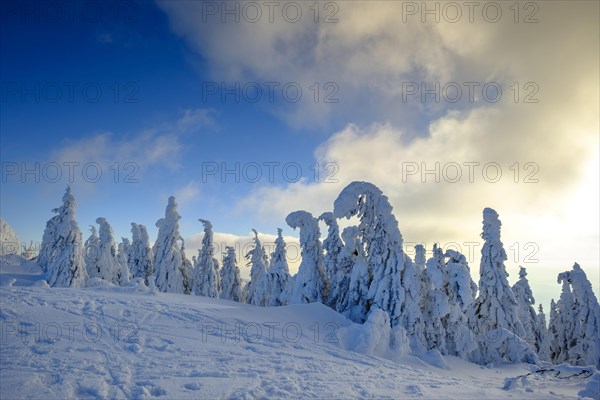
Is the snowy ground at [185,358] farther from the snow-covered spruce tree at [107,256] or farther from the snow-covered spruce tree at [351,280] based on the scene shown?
the snow-covered spruce tree at [107,256]

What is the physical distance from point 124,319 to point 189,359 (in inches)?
149

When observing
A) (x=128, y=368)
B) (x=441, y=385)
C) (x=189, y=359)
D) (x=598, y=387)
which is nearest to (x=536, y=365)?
(x=598, y=387)

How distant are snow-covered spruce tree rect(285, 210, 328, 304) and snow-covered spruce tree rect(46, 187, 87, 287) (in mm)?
20559

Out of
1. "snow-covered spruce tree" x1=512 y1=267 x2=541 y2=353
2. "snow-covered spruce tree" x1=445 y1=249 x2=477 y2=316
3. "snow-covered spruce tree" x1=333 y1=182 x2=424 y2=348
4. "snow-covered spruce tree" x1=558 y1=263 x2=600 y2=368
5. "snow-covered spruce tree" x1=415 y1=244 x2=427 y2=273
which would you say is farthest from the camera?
"snow-covered spruce tree" x1=512 y1=267 x2=541 y2=353

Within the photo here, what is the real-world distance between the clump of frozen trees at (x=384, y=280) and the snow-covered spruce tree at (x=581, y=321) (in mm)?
84

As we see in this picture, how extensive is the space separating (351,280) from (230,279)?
30485 mm

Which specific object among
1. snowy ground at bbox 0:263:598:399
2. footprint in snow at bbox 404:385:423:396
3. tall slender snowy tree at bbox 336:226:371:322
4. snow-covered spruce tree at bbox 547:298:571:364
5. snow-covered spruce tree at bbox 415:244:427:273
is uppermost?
snow-covered spruce tree at bbox 415:244:427:273

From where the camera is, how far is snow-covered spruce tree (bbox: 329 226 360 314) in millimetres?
21047

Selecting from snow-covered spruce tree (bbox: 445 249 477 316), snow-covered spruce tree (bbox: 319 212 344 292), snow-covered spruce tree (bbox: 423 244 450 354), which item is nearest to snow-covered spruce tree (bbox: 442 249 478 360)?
snow-covered spruce tree (bbox: 445 249 477 316)

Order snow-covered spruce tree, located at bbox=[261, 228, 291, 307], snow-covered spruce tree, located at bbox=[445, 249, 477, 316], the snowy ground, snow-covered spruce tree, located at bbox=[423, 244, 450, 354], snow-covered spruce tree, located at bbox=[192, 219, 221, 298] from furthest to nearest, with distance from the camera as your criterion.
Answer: snow-covered spruce tree, located at bbox=[192, 219, 221, 298] < snow-covered spruce tree, located at bbox=[261, 228, 291, 307] < snow-covered spruce tree, located at bbox=[445, 249, 477, 316] < snow-covered spruce tree, located at bbox=[423, 244, 450, 354] < the snowy ground

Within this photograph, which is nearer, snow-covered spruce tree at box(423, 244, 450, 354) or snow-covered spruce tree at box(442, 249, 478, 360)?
snow-covered spruce tree at box(423, 244, 450, 354)

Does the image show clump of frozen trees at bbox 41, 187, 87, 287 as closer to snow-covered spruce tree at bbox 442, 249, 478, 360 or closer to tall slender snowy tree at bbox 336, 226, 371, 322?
tall slender snowy tree at bbox 336, 226, 371, 322

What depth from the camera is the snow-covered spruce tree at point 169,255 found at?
38.0 meters

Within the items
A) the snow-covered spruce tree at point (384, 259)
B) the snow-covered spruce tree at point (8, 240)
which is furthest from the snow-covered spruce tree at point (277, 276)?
the snow-covered spruce tree at point (8, 240)
